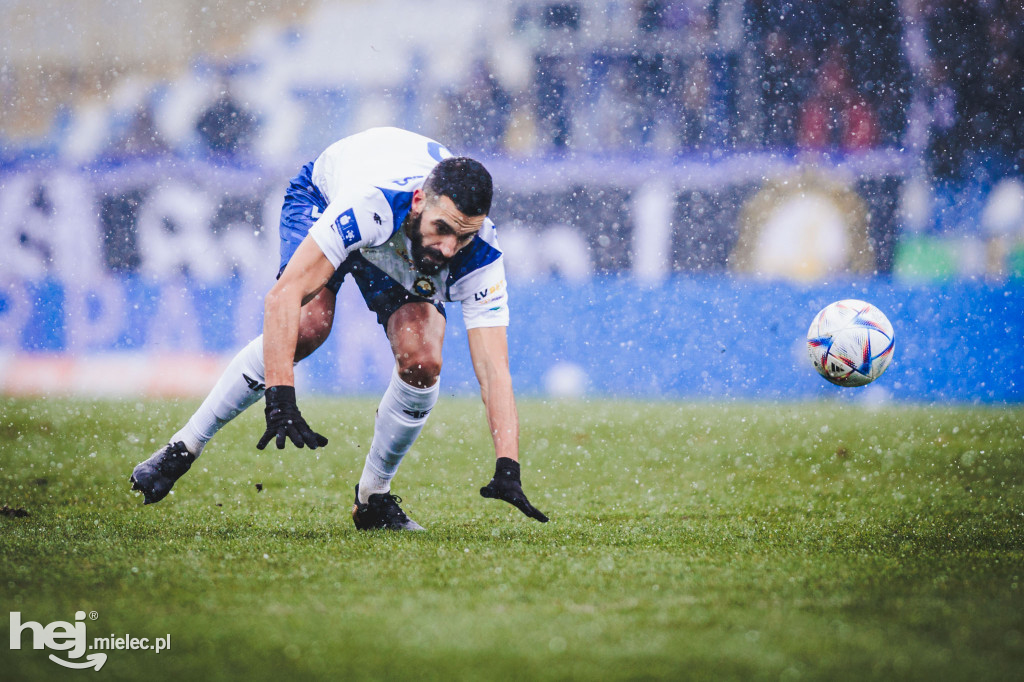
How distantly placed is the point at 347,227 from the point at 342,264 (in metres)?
0.43

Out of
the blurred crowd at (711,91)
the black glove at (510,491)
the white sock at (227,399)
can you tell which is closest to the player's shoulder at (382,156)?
the white sock at (227,399)

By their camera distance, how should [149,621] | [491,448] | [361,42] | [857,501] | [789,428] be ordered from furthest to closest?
[361,42], [789,428], [491,448], [857,501], [149,621]

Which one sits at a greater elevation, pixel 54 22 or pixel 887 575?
pixel 54 22

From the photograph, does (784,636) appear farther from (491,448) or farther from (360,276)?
(491,448)

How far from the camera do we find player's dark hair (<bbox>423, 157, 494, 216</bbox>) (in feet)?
10.6

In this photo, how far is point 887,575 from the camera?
9.38 ft

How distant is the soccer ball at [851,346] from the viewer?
4.48 m

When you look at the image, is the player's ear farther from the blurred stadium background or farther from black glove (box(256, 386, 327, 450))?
the blurred stadium background

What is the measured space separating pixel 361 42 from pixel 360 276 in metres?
12.9

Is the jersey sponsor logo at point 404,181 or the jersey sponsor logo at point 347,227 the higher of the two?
the jersey sponsor logo at point 404,181

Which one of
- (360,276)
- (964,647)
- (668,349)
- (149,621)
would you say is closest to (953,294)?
(668,349)

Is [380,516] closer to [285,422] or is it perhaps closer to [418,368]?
[418,368]

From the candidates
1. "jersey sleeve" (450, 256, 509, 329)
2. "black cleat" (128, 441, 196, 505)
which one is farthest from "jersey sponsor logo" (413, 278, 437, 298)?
"black cleat" (128, 441, 196, 505)

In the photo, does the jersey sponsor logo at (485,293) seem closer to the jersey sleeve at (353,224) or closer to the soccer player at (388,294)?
the soccer player at (388,294)
